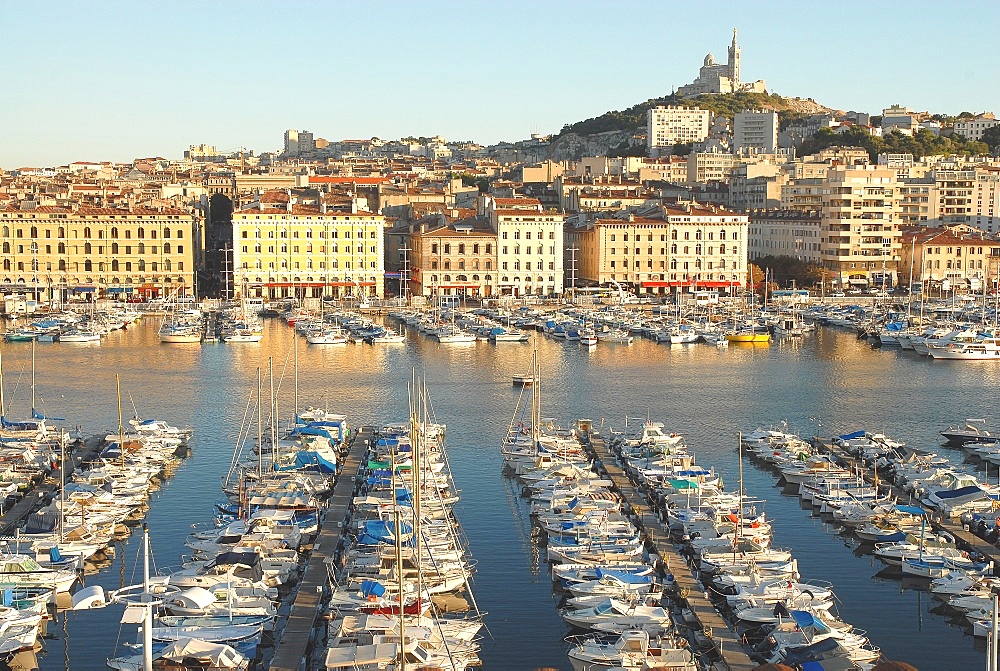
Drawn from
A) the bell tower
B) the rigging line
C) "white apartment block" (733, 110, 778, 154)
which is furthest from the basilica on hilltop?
the rigging line

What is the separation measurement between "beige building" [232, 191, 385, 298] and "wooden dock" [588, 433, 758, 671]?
1042 inches

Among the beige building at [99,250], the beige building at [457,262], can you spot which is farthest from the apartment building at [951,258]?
the beige building at [99,250]

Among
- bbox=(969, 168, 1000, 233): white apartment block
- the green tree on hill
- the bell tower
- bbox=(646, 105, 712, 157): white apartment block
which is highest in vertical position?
the bell tower

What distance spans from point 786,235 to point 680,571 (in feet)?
130

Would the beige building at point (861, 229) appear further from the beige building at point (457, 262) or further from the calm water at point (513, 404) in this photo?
the beige building at point (457, 262)

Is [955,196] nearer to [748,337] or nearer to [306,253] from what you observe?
[748,337]

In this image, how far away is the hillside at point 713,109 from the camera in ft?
319

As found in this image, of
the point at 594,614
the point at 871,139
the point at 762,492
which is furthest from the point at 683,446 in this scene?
the point at 871,139

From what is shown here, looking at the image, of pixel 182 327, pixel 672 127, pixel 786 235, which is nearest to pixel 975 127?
pixel 672 127

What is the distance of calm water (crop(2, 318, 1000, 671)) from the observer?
1280 cm

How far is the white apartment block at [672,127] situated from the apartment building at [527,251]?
45.7m

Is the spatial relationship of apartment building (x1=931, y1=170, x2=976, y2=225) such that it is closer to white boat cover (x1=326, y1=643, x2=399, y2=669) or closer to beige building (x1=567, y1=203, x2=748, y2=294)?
beige building (x1=567, y1=203, x2=748, y2=294)

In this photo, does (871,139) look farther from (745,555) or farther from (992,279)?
(745,555)

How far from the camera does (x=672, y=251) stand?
4741 cm
